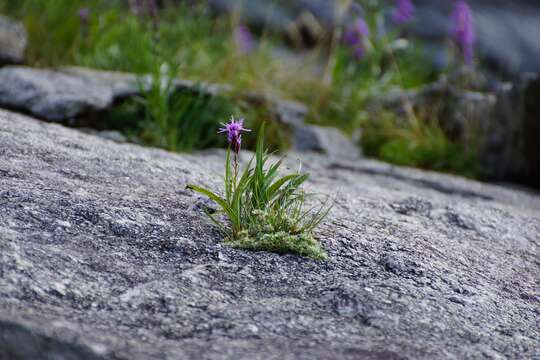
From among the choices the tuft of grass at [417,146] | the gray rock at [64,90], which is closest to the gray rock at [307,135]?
the tuft of grass at [417,146]

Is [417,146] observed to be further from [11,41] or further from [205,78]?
[11,41]

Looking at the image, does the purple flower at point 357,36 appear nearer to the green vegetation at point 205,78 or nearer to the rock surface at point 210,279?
the green vegetation at point 205,78

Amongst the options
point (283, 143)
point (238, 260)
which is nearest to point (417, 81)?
point (283, 143)

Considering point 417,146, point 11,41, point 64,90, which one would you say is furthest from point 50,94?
point 417,146

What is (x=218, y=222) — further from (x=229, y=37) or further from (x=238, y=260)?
(x=229, y=37)

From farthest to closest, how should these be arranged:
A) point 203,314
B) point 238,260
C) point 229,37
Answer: point 229,37
point 238,260
point 203,314

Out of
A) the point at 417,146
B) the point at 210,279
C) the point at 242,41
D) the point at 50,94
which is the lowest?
the point at 210,279
